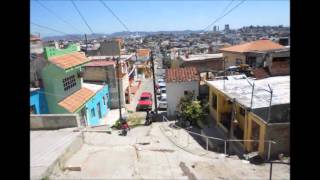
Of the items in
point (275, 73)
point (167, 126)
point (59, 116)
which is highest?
point (275, 73)

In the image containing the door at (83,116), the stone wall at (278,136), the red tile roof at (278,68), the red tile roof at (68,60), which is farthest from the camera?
the door at (83,116)

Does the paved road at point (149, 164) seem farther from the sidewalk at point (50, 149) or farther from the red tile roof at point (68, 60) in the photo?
the red tile roof at point (68, 60)

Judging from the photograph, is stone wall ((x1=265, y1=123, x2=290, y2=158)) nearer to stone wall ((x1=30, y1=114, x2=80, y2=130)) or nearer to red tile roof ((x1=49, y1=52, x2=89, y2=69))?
stone wall ((x1=30, y1=114, x2=80, y2=130))

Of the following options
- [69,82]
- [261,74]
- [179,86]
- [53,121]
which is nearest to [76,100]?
[69,82]

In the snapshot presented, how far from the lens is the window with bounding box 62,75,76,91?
2127cm

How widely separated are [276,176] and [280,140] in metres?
2.23

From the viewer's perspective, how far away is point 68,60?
22391 mm

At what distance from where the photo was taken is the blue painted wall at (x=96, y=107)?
75.5 feet

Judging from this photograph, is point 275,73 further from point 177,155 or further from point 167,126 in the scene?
point 177,155

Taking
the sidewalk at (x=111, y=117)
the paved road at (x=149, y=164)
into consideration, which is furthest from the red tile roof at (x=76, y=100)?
the paved road at (x=149, y=164)

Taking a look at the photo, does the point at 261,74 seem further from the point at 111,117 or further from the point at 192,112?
the point at 111,117

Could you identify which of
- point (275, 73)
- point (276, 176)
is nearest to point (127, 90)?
point (275, 73)

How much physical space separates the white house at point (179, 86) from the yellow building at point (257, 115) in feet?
13.6
